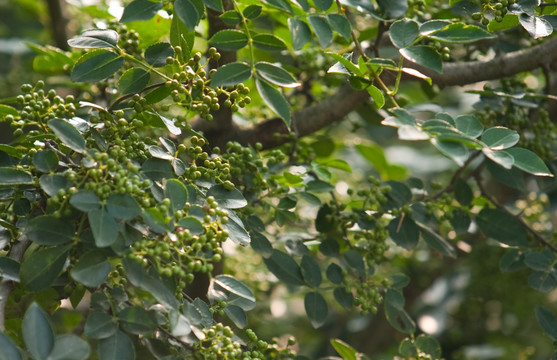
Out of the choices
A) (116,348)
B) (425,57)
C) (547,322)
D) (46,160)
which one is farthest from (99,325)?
(547,322)

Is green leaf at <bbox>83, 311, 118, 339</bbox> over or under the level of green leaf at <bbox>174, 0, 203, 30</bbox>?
under

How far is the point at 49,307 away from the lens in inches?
41.6

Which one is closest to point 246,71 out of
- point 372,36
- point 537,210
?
point 372,36

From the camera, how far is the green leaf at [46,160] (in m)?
0.88

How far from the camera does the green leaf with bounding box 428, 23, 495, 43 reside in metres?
0.98

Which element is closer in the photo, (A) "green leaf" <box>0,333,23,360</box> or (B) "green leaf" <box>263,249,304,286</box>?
(A) "green leaf" <box>0,333,23,360</box>

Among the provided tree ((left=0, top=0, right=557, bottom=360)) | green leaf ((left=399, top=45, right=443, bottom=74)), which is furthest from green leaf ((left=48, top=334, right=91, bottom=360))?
green leaf ((left=399, top=45, right=443, bottom=74))

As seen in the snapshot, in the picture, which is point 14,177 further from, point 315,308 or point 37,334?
point 315,308

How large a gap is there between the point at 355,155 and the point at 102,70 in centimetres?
183

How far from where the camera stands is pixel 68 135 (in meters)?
0.87

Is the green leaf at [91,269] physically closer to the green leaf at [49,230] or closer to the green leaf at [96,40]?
the green leaf at [49,230]

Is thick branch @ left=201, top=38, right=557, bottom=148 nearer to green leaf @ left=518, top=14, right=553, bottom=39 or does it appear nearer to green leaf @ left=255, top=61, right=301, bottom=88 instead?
green leaf @ left=518, top=14, right=553, bottom=39

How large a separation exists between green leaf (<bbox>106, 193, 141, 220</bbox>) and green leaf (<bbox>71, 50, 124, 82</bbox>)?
10.6 inches

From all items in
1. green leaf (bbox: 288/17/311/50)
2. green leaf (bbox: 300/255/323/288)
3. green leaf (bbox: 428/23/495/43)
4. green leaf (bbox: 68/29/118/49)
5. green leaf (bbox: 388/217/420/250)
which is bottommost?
green leaf (bbox: 300/255/323/288)
